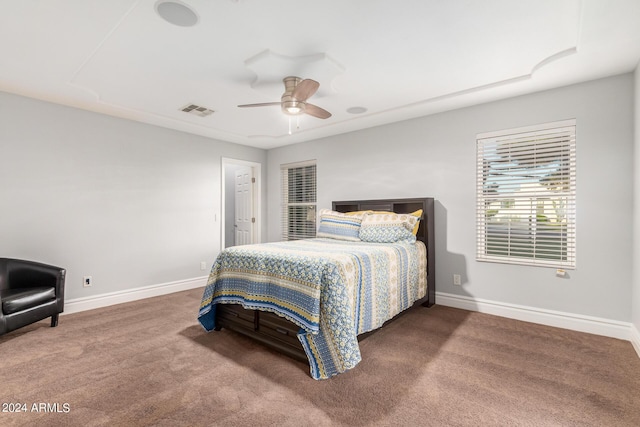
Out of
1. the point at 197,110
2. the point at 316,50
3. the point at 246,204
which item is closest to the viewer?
the point at 316,50

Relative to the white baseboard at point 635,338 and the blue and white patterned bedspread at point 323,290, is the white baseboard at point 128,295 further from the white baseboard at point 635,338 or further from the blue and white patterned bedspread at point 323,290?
the white baseboard at point 635,338

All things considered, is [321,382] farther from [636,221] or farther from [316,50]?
[636,221]

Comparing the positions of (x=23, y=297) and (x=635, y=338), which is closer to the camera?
(x=635, y=338)

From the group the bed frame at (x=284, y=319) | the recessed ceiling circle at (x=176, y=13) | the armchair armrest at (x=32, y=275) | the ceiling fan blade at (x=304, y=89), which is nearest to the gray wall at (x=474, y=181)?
the bed frame at (x=284, y=319)

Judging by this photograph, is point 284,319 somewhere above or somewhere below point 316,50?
below

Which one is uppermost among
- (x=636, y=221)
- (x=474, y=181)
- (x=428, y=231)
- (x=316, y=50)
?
(x=316, y=50)

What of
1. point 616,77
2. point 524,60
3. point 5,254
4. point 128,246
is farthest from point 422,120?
point 5,254

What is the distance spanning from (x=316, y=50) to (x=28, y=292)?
3340 mm

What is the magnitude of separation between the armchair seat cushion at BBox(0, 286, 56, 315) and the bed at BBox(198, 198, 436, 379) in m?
1.50

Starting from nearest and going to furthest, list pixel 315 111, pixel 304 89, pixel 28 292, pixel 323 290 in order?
pixel 323 290, pixel 304 89, pixel 28 292, pixel 315 111

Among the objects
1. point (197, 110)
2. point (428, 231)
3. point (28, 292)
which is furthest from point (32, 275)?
point (428, 231)

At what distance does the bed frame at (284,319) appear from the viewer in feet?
7.75

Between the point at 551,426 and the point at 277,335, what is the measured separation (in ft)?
5.88

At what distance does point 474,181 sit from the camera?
3.56 metres
